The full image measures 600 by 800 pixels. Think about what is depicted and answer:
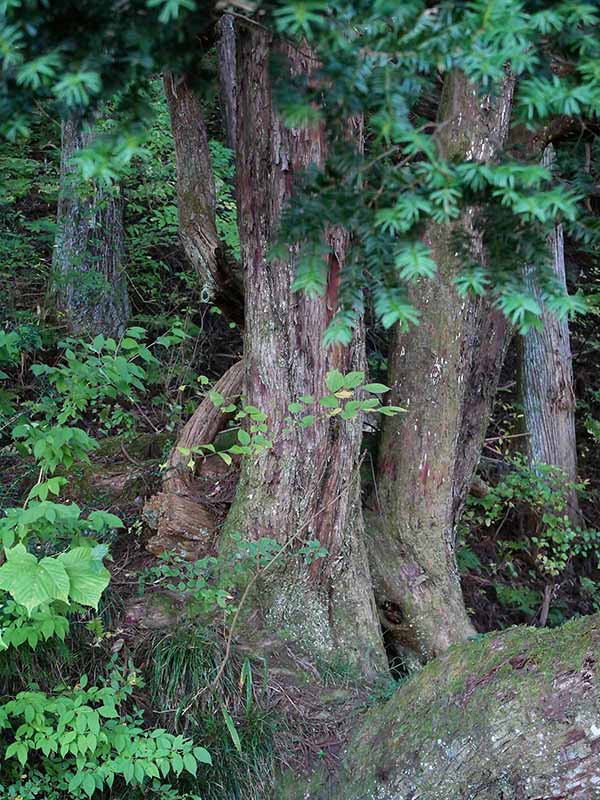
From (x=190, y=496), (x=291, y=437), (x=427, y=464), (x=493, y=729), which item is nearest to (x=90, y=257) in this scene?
(x=190, y=496)

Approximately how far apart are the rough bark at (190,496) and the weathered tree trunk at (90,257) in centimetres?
245

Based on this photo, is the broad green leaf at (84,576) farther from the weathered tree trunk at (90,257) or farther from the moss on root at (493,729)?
the weathered tree trunk at (90,257)

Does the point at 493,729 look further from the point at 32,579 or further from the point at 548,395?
the point at 548,395

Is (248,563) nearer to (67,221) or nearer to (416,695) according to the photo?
(416,695)

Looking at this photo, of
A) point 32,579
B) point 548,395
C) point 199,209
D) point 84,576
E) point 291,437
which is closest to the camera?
point 32,579

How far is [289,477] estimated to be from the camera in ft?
13.1

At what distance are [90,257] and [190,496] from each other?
3.33 meters

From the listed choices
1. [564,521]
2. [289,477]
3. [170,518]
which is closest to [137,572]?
[170,518]

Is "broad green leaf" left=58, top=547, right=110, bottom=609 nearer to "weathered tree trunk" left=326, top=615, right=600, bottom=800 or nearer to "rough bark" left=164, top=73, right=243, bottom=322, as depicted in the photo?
"weathered tree trunk" left=326, top=615, right=600, bottom=800

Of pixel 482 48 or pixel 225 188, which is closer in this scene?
pixel 482 48

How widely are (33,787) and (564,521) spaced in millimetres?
4488

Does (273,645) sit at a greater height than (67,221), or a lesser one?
lesser

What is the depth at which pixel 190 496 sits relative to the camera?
4.53 meters

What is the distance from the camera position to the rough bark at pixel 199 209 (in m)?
4.39
